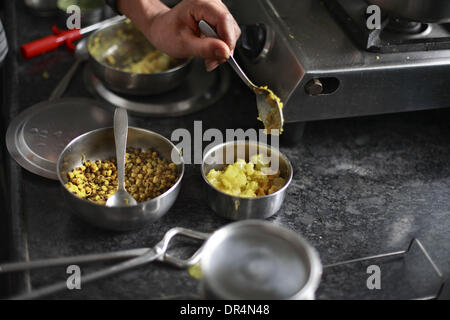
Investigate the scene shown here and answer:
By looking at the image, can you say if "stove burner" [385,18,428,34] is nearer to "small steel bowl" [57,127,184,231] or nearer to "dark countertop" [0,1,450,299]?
"dark countertop" [0,1,450,299]

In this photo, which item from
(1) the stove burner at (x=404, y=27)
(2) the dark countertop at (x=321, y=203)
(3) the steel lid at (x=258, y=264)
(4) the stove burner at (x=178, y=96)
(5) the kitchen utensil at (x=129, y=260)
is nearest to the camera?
(3) the steel lid at (x=258, y=264)

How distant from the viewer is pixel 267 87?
1191mm

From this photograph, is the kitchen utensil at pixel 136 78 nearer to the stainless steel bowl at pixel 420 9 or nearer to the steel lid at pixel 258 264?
the stainless steel bowl at pixel 420 9

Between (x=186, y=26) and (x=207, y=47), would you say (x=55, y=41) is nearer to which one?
(x=186, y=26)

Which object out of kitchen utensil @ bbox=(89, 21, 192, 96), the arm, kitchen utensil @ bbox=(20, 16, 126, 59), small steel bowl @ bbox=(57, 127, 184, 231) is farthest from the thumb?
kitchen utensil @ bbox=(20, 16, 126, 59)

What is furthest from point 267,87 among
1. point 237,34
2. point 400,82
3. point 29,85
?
point 29,85

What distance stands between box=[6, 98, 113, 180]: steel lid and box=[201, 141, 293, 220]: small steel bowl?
12.3 inches

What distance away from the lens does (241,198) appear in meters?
1.02

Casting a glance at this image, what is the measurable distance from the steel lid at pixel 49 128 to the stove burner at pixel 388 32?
2.02 ft

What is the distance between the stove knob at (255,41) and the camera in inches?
48.0

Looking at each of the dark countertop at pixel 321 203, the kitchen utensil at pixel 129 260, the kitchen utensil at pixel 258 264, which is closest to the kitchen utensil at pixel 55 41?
the dark countertop at pixel 321 203

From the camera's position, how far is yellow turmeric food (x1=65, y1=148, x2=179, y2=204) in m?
1.07

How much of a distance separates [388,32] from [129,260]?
79 centimetres
